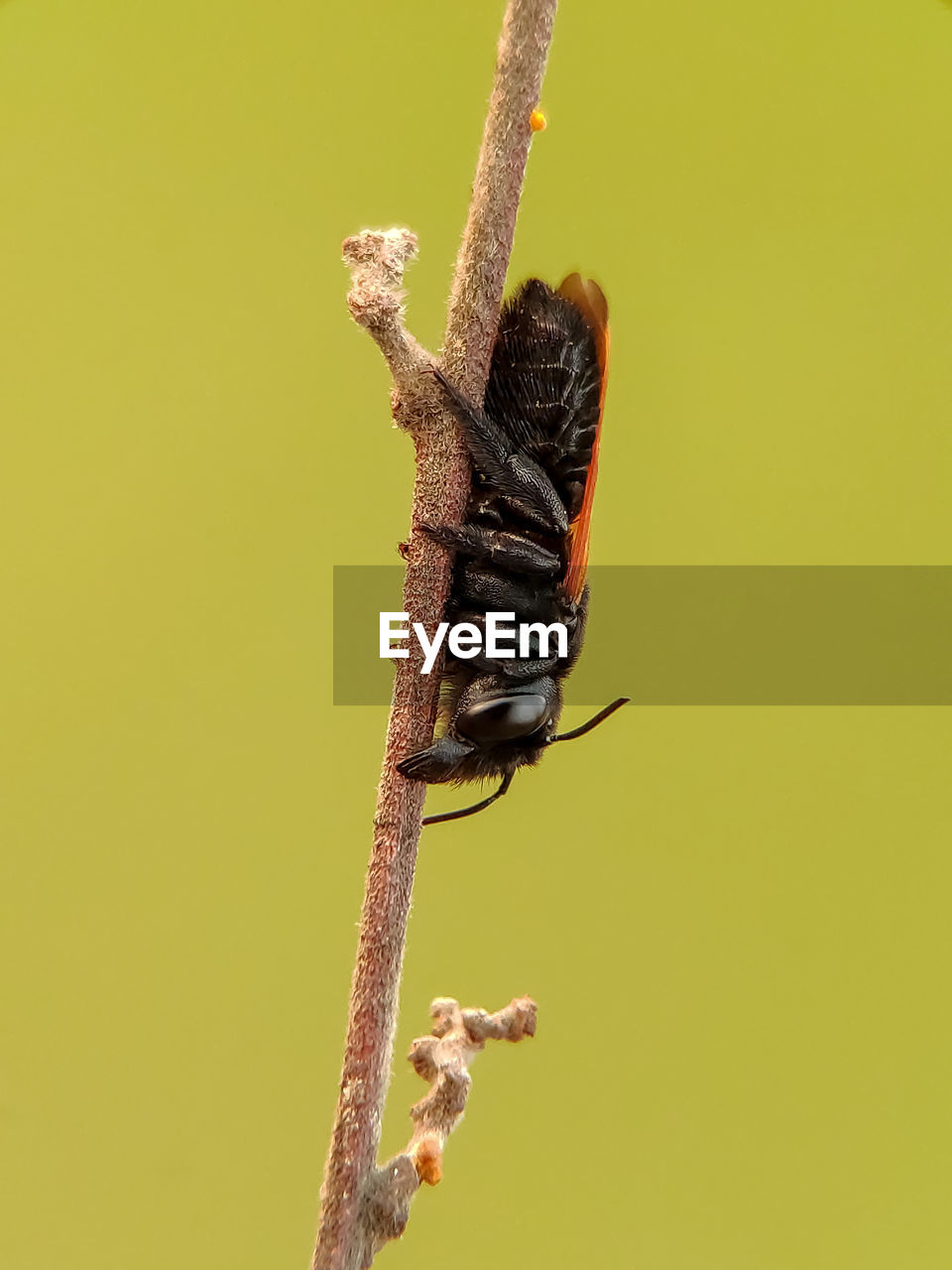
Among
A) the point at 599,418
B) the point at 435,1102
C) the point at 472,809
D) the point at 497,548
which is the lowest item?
the point at 435,1102

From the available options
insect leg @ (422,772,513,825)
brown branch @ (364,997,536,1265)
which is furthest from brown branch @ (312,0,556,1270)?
insect leg @ (422,772,513,825)

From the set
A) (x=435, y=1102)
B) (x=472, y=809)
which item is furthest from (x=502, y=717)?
(x=435, y=1102)

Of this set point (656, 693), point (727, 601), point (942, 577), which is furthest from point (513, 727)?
point (942, 577)

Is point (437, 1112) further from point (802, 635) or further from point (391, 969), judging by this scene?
point (802, 635)

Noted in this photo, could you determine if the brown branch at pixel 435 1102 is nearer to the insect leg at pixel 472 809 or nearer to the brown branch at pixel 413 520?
the brown branch at pixel 413 520

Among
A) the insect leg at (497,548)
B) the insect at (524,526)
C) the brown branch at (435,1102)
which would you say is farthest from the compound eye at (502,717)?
the brown branch at (435,1102)

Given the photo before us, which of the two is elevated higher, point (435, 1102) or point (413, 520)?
point (413, 520)

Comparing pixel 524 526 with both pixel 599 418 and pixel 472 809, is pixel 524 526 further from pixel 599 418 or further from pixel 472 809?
pixel 472 809
